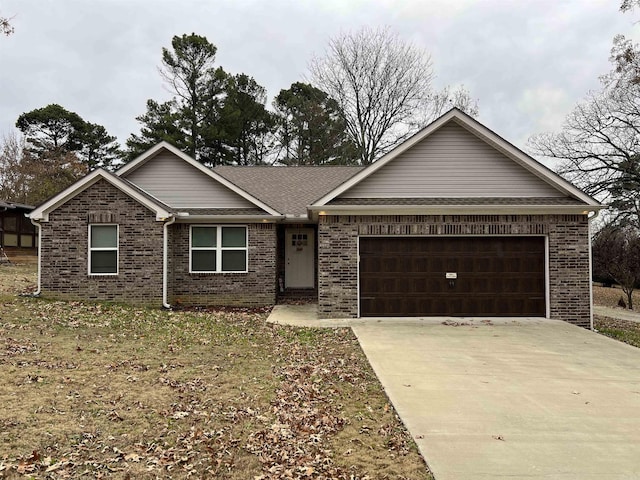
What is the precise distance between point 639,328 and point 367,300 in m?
7.80

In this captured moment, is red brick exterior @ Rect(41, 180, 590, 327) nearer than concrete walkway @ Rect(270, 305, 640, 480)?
No

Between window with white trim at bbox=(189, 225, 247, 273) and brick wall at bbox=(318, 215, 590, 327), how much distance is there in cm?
354

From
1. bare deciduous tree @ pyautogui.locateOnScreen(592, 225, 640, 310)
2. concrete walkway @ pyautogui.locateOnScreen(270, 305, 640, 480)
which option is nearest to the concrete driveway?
concrete walkway @ pyautogui.locateOnScreen(270, 305, 640, 480)

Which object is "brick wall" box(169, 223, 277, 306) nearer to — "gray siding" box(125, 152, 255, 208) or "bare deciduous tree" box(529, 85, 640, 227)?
"gray siding" box(125, 152, 255, 208)

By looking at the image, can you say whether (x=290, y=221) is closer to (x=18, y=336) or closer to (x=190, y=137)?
(x=18, y=336)

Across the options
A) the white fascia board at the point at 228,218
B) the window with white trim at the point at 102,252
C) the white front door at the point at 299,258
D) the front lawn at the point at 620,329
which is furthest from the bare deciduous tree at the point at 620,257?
the window with white trim at the point at 102,252

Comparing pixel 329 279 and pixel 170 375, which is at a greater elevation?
pixel 329 279

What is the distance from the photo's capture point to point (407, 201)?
11.5m


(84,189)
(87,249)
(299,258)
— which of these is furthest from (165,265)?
(299,258)

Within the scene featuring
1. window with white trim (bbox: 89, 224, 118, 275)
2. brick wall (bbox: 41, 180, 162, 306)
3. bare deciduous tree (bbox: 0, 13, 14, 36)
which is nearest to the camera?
bare deciduous tree (bbox: 0, 13, 14, 36)

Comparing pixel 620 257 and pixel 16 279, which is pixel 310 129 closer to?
pixel 620 257

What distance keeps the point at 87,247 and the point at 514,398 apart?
1172 centimetres

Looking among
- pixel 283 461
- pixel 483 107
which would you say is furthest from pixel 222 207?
pixel 483 107

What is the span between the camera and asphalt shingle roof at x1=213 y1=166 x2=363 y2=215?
15.7m
